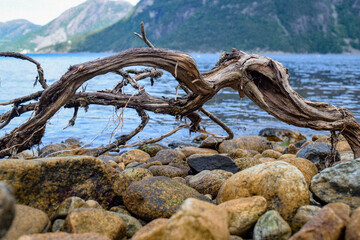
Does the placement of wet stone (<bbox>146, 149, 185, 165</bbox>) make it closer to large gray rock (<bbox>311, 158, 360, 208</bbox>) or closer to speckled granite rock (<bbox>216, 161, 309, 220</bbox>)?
speckled granite rock (<bbox>216, 161, 309, 220</bbox>)

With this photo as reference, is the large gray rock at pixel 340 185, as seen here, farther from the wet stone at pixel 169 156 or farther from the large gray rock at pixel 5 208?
the wet stone at pixel 169 156

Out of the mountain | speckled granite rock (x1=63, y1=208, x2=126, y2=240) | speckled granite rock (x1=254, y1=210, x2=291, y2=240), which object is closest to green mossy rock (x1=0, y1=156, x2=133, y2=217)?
speckled granite rock (x1=63, y1=208, x2=126, y2=240)

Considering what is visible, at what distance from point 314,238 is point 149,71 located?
166 inches

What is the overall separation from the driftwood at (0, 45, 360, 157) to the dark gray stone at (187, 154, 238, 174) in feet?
4.99

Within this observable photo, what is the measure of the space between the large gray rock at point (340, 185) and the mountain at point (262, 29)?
134 metres

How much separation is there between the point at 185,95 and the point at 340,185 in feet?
8.05

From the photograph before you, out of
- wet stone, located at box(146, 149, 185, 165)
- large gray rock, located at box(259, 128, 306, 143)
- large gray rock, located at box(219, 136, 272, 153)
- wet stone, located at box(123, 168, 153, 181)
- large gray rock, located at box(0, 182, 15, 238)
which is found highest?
large gray rock, located at box(0, 182, 15, 238)

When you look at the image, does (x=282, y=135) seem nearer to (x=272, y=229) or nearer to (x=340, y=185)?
(x=340, y=185)

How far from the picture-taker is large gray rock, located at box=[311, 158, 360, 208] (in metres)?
3.53

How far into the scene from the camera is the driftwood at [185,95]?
4.14 m

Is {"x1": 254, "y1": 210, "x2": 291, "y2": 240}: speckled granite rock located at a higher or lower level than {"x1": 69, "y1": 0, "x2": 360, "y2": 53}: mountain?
lower

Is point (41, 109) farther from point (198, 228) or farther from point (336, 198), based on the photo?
point (336, 198)

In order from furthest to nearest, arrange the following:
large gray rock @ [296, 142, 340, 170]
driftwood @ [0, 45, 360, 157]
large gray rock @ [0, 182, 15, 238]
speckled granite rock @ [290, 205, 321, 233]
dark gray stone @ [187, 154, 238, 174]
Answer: dark gray stone @ [187, 154, 238, 174] → large gray rock @ [296, 142, 340, 170] → driftwood @ [0, 45, 360, 157] → speckled granite rock @ [290, 205, 321, 233] → large gray rock @ [0, 182, 15, 238]

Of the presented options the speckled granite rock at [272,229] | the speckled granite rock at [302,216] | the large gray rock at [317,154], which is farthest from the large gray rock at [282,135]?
the speckled granite rock at [272,229]
